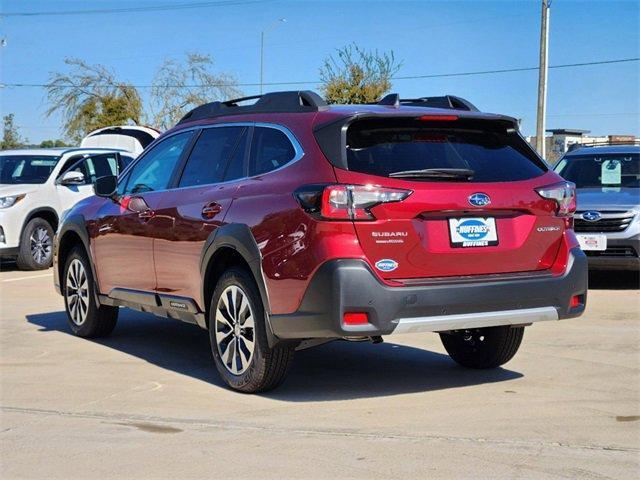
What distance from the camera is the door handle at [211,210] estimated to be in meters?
6.66

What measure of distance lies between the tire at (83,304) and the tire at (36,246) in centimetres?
625

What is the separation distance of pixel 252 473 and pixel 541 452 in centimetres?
144

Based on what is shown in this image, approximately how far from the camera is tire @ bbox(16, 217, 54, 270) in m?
14.9

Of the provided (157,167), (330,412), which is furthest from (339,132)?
(157,167)

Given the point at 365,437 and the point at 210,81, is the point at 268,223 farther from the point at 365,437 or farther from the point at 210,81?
the point at 210,81

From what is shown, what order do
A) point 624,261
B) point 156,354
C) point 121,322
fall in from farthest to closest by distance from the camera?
point 624,261, point 121,322, point 156,354

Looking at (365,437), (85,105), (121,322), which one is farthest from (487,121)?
(85,105)

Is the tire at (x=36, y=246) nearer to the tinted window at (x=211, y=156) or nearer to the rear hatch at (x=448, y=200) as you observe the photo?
the tinted window at (x=211, y=156)

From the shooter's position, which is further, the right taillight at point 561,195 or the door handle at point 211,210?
the door handle at point 211,210

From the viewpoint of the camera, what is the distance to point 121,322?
981cm

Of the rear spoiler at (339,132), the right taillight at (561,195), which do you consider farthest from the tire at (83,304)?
the right taillight at (561,195)

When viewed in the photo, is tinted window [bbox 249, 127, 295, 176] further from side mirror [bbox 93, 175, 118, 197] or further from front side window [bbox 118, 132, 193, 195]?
side mirror [bbox 93, 175, 118, 197]

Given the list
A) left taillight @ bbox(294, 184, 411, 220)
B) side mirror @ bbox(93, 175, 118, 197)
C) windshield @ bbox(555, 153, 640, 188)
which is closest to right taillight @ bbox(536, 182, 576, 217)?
left taillight @ bbox(294, 184, 411, 220)

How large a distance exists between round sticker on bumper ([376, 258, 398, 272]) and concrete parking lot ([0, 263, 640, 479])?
33.6 inches
